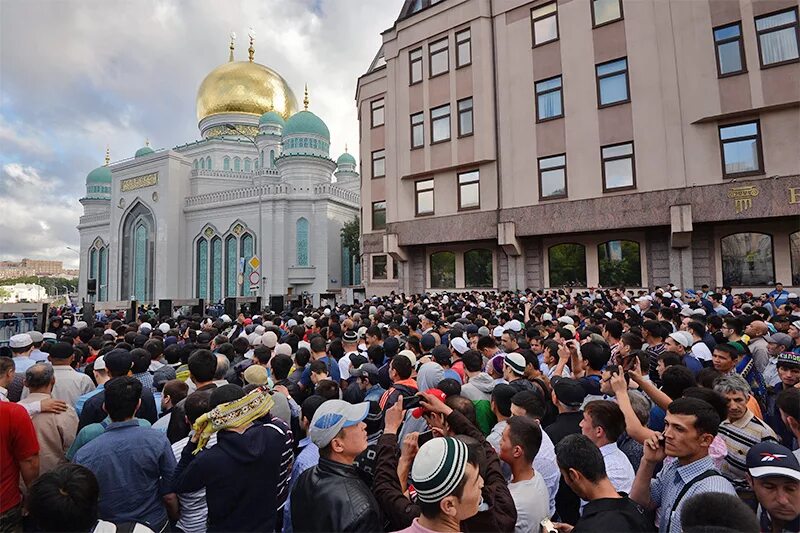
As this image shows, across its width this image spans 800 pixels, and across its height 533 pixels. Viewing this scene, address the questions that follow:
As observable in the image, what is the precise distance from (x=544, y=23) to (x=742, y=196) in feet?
31.8

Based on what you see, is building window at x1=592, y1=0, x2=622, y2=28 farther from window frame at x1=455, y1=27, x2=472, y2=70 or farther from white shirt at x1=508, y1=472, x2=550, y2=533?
white shirt at x1=508, y1=472, x2=550, y2=533

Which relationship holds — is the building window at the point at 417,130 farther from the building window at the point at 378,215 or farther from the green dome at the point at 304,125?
the green dome at the point at 304,125

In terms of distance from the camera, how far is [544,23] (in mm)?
17344

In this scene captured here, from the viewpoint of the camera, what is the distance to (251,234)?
3419cm

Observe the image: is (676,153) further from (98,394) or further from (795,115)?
(98,394)

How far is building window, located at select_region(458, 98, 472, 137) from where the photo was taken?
1866 centimetres

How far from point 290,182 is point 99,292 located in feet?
74.5

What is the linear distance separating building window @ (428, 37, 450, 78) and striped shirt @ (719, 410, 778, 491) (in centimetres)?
1909

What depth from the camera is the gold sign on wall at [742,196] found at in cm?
1344

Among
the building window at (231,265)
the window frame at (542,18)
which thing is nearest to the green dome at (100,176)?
the building window at (231,265)

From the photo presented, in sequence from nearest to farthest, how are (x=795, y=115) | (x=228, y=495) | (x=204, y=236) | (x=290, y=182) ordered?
(x=228, y=495), (x=795, y=115), (x=290, y=182), (x=204, y=236)

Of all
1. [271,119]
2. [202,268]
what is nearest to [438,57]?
[271,119]

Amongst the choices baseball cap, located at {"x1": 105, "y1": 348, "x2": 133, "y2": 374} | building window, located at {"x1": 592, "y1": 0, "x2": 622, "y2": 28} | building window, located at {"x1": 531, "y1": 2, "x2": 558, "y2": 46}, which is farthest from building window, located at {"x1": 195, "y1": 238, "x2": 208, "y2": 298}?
baseball cap, located at {"x1": 105, "y1": 348, "x2": 133, "y2": 374}

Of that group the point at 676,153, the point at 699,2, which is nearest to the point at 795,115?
the point at 676,153
